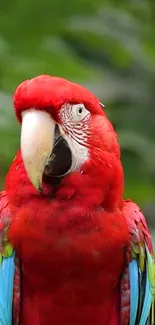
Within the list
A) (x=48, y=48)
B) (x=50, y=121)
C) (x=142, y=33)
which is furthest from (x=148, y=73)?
(x=50, y=121)

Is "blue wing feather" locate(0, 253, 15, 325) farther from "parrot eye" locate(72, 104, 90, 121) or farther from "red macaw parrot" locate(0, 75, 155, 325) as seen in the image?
"parrot eye" locate(72, 104, 90, 121)

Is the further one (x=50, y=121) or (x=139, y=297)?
(x=139, y=297)

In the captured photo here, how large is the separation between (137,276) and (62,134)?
1.36ft

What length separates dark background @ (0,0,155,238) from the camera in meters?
2.51

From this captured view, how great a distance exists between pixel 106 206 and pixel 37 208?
0.47 feet

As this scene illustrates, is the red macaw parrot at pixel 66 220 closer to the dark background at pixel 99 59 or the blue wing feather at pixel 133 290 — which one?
the blue wing feather at pixel 133 290

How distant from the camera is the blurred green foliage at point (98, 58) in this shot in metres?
2.51

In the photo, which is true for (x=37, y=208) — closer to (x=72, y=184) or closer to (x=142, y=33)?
(x=72, y=184)

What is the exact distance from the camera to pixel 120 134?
9.56 feet

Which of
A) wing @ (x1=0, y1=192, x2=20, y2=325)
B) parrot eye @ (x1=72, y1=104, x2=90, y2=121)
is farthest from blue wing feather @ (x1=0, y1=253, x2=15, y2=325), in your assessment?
parrot eye @ (x1=72, y1=104, x2=90, y2=121)

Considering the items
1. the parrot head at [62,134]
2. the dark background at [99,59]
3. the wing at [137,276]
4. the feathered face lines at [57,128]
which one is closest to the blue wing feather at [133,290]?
the wing at [137,276]

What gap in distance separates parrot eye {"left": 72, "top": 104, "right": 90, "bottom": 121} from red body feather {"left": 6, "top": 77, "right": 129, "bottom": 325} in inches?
0.5

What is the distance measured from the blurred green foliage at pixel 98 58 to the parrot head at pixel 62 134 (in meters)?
0.49

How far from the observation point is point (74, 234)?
195 cm
